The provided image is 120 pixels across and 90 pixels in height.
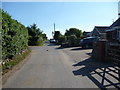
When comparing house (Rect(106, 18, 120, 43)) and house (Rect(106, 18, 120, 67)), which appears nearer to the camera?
house (Rect(106, 18, 120, 67))

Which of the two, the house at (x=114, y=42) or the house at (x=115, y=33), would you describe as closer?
the house at (x=114, y=42)

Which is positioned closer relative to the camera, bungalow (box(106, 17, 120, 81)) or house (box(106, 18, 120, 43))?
bungalow (box(106, 17, 120, 81))

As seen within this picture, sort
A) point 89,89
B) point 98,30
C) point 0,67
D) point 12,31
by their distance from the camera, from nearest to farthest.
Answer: point 89,89 → point 0,67 → point 12,31 → point 98,30

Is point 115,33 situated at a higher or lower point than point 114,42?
higher

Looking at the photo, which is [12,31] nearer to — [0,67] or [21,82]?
[0,67]

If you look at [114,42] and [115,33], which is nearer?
[114,42]

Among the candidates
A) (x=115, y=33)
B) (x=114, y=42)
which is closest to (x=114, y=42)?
(x=114, y=42)

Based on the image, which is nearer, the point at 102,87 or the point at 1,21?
the point at 102,87

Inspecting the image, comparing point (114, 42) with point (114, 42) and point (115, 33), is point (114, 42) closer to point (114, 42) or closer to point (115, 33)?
point (114, 42)

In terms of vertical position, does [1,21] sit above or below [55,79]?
above

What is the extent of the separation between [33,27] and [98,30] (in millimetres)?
15632

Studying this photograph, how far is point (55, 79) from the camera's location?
24.9 feet

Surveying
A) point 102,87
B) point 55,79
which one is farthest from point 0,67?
point 102,87

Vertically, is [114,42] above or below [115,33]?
below
